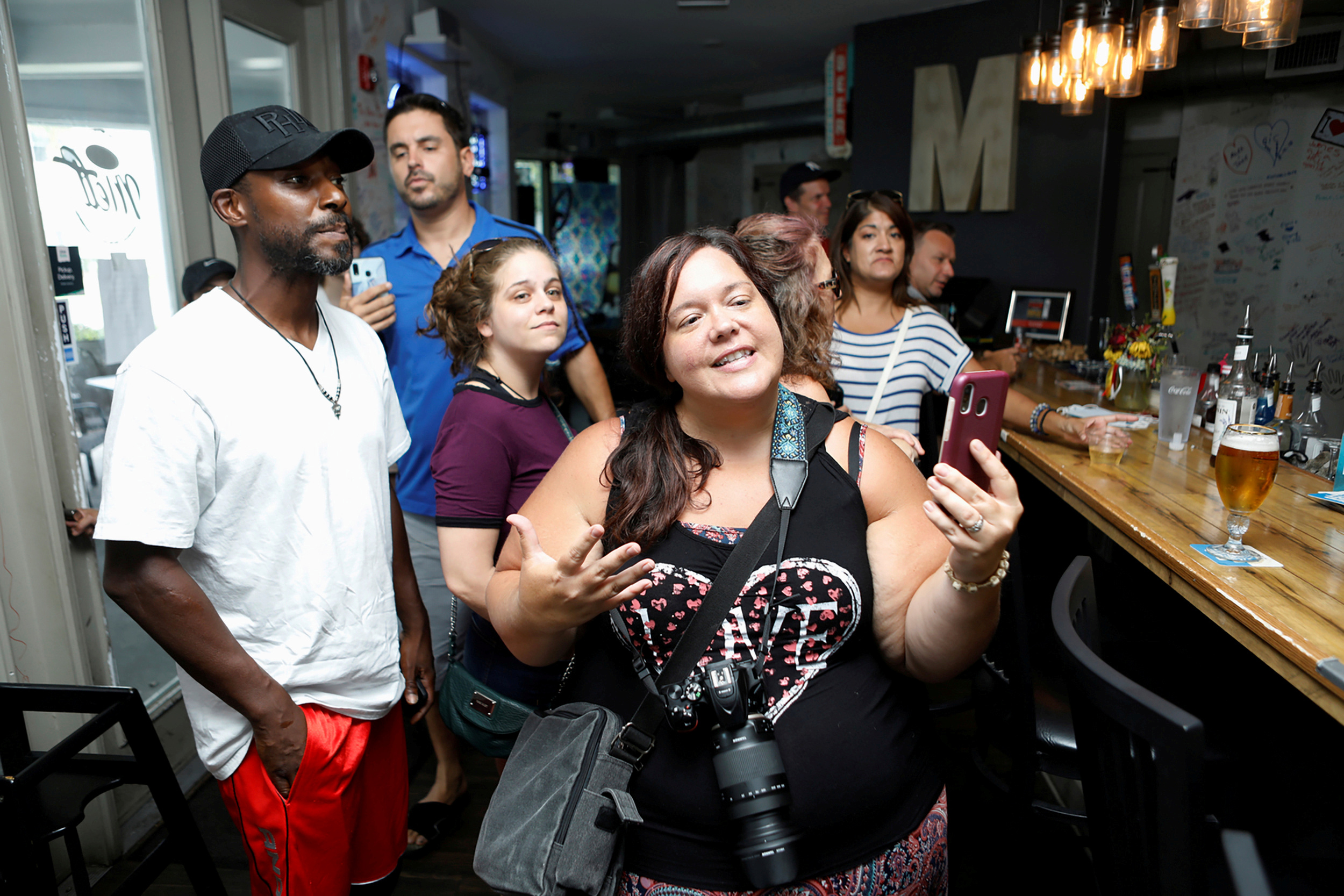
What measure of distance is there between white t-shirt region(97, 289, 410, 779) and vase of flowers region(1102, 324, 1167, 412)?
8.95 ft

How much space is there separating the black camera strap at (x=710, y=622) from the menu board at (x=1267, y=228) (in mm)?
4837

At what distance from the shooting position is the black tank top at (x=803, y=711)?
3.87 ft

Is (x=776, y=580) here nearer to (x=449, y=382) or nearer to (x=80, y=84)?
(x=449, y=382)

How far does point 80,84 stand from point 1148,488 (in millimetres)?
3003

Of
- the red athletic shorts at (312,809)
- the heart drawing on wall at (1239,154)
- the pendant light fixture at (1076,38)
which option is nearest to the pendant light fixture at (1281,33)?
the pendant light fixture at (1076,38)

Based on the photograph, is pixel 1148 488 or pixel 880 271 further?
pixel 880 271

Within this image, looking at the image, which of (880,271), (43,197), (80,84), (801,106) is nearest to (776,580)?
(880,271)

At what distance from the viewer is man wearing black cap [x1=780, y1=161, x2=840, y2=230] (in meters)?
3.81

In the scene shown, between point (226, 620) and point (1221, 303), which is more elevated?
point (1221, 303)

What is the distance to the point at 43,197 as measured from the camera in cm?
198

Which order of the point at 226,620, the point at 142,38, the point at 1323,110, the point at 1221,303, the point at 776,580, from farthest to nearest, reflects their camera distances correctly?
1. the point at 1221,303
2. the point at 1323,110
3. the point at 142,38
4. the point at 226,620
5. the point at 776,580

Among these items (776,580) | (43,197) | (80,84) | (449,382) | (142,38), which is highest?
(142,38)

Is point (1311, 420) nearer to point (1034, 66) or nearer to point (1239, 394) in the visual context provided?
point (1239, 394)

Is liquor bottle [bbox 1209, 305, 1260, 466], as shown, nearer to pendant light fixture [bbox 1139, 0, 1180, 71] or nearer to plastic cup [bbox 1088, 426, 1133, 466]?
plastic cup [bbox 1088, 426, 1133, 466]
